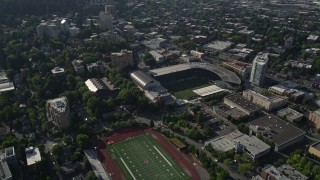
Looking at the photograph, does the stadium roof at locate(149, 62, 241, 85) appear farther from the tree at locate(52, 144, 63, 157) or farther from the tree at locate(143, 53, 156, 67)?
the tree at locate(52, 144, 63, 157)

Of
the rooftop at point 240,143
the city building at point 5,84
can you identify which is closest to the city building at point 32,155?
the city building at point 5,84

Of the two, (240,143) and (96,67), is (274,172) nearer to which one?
(240,143)

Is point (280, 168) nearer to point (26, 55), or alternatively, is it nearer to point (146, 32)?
point (26, 55)

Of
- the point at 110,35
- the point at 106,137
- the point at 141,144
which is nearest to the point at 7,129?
the point at 106,137

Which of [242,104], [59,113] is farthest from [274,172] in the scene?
[59,113]

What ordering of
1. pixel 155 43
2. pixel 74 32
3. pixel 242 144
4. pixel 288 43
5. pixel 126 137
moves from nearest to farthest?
pixel 242 144 → pixel 126 137 → pixel 288 43 → pixel 155 43 → pixel 74 32

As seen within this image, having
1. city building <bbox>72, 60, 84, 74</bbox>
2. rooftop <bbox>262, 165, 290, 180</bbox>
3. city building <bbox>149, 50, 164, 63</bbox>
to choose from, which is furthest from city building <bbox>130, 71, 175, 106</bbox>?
rooftop <bbox>262, 165, 290, 180</bbox>
